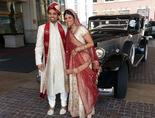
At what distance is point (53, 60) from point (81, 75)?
52 centimetres

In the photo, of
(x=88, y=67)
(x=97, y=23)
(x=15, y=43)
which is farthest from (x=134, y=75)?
(x=15, y=43)

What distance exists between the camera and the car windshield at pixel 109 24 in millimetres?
6242

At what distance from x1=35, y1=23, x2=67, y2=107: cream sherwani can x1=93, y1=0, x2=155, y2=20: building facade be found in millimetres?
A: 30249

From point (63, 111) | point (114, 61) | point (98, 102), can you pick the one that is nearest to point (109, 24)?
point (114, 61)

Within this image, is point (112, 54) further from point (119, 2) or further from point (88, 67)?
point (119, 2)

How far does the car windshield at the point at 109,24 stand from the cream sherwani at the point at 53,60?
286cm

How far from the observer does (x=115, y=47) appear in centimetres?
496

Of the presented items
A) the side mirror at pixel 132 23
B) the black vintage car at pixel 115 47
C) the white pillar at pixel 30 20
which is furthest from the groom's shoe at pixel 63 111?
the white pillar at pixel 30 20

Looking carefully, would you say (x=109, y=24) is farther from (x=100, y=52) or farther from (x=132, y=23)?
(x=100, y=52)

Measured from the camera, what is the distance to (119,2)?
113 feet

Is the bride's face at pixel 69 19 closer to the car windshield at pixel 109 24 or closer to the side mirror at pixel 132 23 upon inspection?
the car windshield at pixel 109 24

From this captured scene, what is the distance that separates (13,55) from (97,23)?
5.05m

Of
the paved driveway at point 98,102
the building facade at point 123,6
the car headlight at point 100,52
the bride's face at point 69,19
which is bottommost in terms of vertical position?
the paved driveway at point 98,102

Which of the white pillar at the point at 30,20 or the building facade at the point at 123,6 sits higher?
the building facade at the point at 123,6
